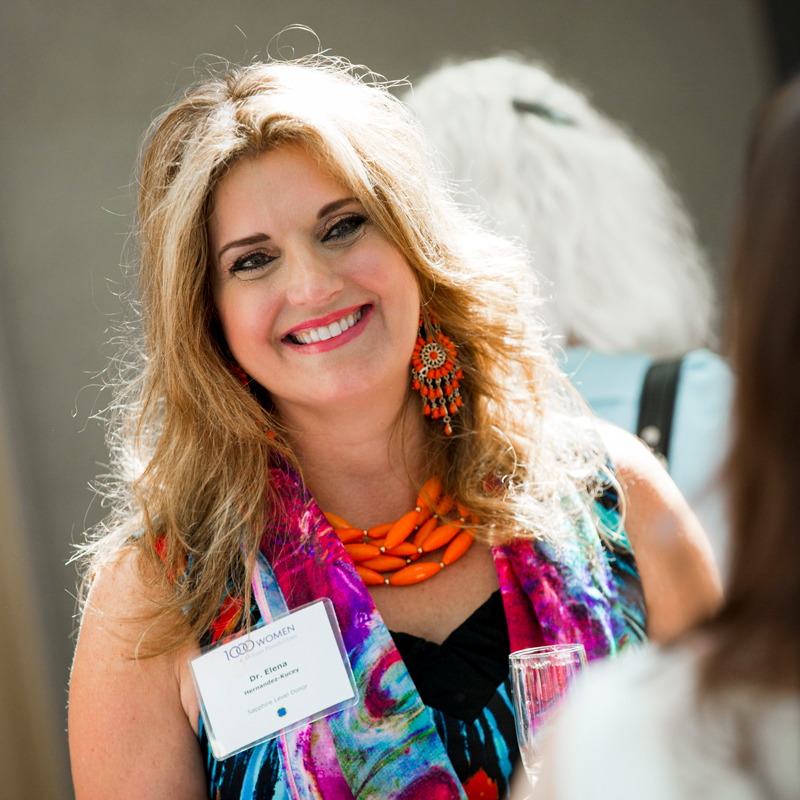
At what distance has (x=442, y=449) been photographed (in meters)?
2.04

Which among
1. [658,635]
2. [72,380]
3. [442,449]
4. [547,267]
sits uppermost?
[72,380]

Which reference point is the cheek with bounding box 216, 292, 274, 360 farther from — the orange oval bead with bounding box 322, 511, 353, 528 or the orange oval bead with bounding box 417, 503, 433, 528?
Answer: the orange oval bead with bounding box 417, 503, 433, 528

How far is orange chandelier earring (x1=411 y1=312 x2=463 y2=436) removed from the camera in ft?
6.69

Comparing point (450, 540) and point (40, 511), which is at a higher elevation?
point (40, 511)

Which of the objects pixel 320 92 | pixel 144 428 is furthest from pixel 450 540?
pixel 320 92

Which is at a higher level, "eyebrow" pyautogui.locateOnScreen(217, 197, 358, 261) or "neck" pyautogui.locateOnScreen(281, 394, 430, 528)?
"eyebrow" pyautogui.locateOnScreen(217, 197, 358, 261)

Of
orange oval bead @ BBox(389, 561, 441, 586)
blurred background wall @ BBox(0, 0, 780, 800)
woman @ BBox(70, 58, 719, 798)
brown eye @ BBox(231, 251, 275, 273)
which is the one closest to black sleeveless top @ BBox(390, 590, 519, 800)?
woman @ BBox(70, 58, 719, 798)

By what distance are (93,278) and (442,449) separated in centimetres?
153

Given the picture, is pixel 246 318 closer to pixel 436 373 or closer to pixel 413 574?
pixel 436 373

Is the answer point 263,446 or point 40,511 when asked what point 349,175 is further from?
point 40,511

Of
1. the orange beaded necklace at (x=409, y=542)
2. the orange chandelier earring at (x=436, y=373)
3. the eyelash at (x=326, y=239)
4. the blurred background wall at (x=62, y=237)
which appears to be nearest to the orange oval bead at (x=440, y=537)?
the orange beaded necklace at (x=409, y=542)

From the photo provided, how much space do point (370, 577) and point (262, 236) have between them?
757 millimetres

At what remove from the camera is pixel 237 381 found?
6.34 ft

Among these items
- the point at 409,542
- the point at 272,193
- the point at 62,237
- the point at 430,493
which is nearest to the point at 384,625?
the point at 409,542
